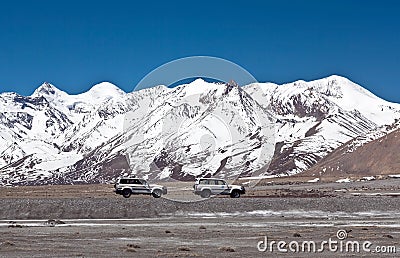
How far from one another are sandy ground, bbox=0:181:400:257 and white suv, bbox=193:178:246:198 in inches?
339

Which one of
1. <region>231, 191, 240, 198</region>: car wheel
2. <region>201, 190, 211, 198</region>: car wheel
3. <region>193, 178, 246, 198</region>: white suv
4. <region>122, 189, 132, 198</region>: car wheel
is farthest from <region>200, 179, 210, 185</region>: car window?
<region>122, 189, 132, 198</region>: car wheel

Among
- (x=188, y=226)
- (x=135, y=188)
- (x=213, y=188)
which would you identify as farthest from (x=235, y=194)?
(x=188, y=226)

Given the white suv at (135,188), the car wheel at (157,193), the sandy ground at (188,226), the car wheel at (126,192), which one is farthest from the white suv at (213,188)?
the sandy ground at (188,226)

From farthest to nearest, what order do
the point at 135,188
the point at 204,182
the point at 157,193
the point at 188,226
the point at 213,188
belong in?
the point at 135,188
the point at 157,193
the point at 204,182
the point at 213,188
the point at 188,226

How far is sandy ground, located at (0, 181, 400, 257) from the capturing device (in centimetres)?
3103

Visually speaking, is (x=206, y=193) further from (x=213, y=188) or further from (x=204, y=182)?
(x=204, y=182)

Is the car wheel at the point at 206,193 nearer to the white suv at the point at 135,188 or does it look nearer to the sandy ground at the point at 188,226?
the white suv at the point at 135,188

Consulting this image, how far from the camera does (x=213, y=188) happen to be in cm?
6912

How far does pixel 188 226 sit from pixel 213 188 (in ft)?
78.1

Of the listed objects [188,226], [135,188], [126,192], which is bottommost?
[188,226]

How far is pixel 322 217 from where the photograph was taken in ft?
177

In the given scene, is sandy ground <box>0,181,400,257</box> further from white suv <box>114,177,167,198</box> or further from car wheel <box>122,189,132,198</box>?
car wheel <box>122,189,132,198</box>

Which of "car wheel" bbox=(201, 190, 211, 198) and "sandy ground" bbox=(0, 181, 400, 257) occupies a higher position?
"car wheel" bbox=(201, 190, 211, 198)

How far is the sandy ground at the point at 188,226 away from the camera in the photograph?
31.0 m
